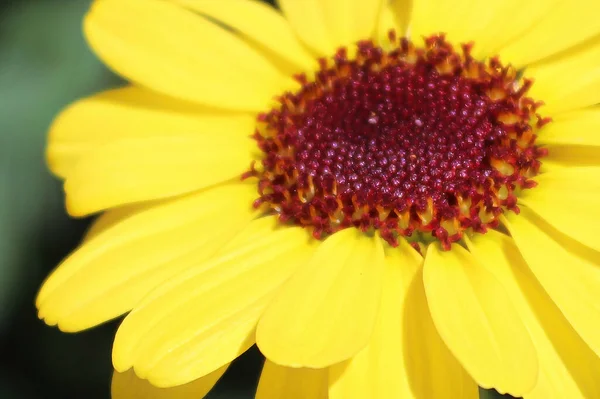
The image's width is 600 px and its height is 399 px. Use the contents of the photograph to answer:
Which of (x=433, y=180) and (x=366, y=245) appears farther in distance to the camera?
(x=433, y=180)

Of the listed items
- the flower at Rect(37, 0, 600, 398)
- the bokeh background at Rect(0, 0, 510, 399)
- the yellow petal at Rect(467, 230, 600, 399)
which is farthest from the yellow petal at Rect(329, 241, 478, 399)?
the bokeh background at Rect(0, 0, 510, 399)

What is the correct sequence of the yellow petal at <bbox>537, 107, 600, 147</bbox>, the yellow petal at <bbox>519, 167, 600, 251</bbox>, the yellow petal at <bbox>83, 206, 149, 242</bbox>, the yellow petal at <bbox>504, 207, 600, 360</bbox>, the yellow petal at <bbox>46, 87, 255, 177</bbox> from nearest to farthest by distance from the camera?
the yellow petal at <bbox>504, 207, 600, 360</bbox> < the yellow petal at <bbox>519, 167, 600, 251</bbox> < the yellow petal at <bbox>537, 107, 600, 147</bbox> < the yellow petal at <bbox>83, 206, 149, 242</bbox> < the yellow petal at <bbox>46, 87, 255, 177</bbox>

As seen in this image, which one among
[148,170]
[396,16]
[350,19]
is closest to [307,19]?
[350,19]

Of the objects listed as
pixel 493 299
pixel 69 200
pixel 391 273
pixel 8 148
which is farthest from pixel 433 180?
pixel 8 148

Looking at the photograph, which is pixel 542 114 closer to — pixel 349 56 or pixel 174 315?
pixel 349 56

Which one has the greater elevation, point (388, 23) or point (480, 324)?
point (388, 23)

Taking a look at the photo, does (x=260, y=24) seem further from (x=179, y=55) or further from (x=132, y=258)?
(x=132, y=258)

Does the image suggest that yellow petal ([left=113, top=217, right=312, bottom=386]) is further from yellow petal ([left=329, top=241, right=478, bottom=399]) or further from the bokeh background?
the bokeh background
